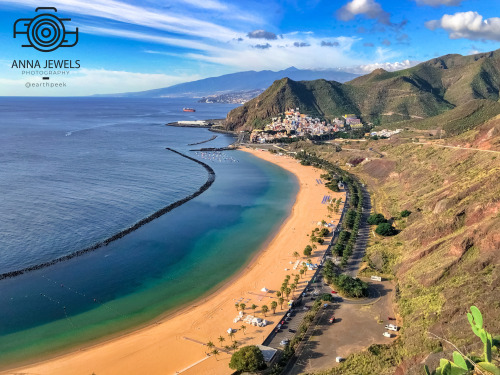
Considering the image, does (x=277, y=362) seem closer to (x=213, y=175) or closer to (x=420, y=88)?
(x=213, y=175)

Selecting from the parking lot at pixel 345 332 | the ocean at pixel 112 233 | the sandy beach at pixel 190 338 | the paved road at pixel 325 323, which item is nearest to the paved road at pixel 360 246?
the paved road at pixel 325 323

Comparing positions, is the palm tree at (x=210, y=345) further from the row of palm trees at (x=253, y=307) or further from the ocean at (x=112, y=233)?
the ocean at (x=112, y=233)

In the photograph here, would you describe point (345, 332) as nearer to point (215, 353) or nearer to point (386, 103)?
point (215, 353)

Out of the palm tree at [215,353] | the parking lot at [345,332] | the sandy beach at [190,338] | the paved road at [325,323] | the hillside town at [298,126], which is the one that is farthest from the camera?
the hillside town at [298,126]

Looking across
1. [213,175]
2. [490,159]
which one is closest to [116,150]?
[213,175]

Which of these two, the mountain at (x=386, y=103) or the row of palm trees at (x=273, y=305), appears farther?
the mountain at (x=386, y=103)

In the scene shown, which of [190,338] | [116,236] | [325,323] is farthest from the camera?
[116,236]

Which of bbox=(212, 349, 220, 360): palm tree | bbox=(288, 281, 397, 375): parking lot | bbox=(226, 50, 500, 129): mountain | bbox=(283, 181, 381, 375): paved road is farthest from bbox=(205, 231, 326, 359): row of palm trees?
bbox=(226, 50, 500, 129): mountain

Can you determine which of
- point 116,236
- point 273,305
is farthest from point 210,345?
point 116,236
